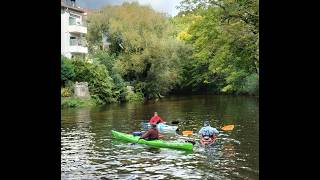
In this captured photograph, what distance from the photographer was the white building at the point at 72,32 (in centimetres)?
5606

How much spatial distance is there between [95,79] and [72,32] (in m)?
10.1

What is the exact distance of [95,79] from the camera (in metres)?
50.0

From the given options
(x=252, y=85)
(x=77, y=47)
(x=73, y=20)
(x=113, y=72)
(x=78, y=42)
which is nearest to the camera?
(x=113, y=72)

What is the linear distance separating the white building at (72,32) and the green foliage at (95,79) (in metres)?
5.83

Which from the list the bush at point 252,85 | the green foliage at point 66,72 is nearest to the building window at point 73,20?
the green foliage at point 66,72

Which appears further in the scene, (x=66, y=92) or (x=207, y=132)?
(x=66, y=92)

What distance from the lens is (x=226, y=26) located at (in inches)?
1037

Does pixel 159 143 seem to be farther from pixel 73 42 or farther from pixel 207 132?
pixel 73 42

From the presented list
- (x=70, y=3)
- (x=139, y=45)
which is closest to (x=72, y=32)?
(x=70, y=3)

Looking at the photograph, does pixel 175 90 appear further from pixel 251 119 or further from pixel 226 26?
pixel 226 26

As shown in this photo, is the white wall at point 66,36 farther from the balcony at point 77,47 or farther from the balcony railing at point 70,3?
the balcony railing at point 70,3

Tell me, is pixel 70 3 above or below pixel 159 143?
above
